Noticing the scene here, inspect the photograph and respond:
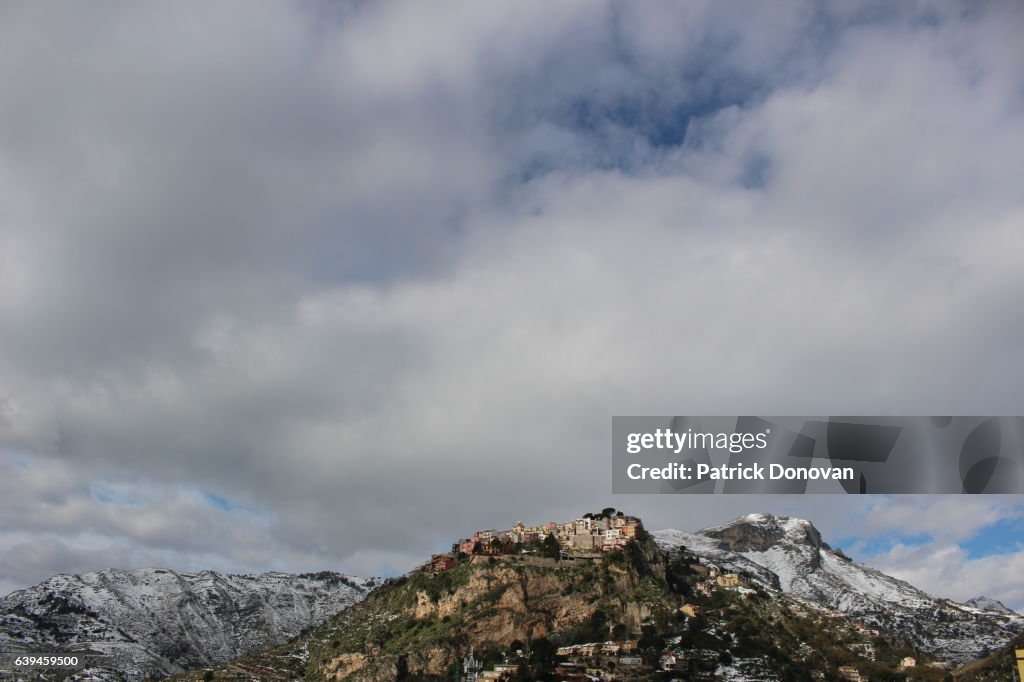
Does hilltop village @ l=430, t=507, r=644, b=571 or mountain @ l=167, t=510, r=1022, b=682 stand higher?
hilltop village @ l=430, t=507, r=644, b=571

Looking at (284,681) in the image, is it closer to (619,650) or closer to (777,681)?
(619,650)

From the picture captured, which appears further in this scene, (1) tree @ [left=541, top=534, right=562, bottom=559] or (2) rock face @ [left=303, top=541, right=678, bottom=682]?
(1) tree @ [left=541, top=534, right=562, bottom=559]

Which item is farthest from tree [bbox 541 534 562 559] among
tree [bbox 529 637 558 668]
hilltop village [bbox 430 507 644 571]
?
tree [bbox 529 637 558 668]

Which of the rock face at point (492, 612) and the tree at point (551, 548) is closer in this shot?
the rock face at point (492, 612)

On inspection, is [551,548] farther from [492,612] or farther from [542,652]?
[542,652]

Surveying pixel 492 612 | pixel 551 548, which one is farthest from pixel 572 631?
pixel 551 548

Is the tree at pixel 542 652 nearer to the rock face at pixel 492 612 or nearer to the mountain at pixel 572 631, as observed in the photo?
the mountain at pixel 572 631

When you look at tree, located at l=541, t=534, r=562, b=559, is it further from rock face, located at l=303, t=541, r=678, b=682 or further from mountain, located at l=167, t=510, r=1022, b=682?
rock face, located at l=303, t=541, r=678, b=682

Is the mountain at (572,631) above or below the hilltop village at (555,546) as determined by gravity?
below

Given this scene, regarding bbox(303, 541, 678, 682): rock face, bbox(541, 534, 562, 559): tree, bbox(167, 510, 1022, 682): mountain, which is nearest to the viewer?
bbox(167, 510, 1022, 682): mountain

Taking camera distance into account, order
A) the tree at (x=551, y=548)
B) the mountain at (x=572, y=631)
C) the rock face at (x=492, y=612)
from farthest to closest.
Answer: the tree at (x=551, y=548) → the rock face at (x=492, y=612) → the mountain at (x=572, y=631)

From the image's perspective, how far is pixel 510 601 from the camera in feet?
550

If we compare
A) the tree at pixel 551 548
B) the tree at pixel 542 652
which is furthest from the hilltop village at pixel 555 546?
the tree at pixel 542 652

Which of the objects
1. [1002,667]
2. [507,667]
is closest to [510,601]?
[507,667]
